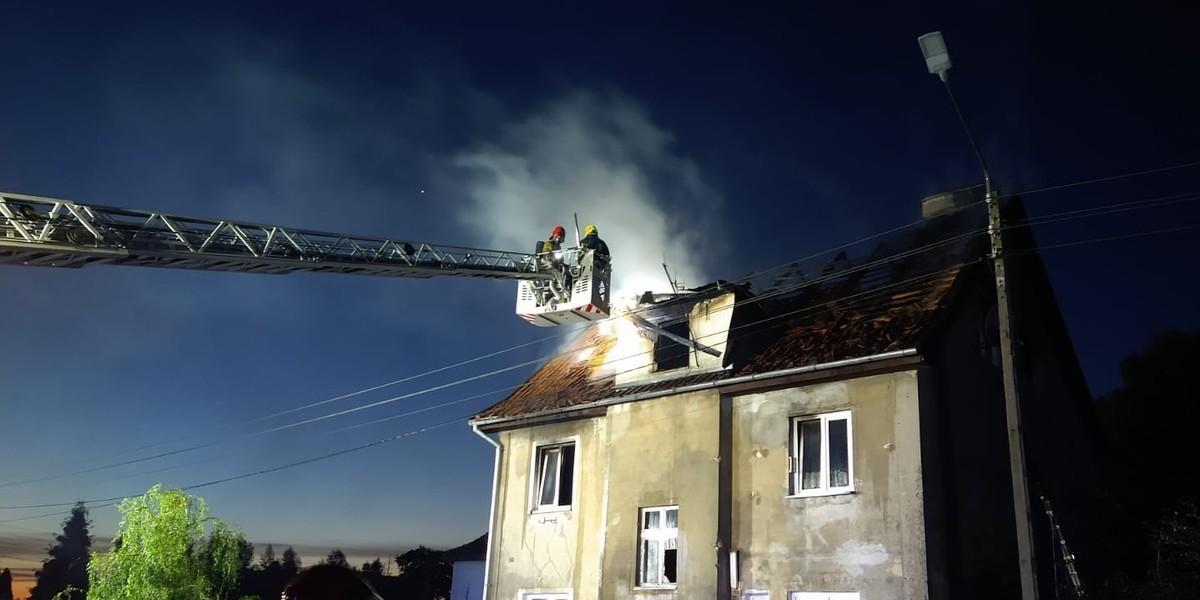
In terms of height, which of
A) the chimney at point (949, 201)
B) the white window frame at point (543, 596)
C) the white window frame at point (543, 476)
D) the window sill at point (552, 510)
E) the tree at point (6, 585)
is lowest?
the tree at point (6, 585)

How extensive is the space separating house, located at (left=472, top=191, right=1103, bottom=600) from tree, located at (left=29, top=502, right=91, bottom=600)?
3116 inches

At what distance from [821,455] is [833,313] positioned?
356cm

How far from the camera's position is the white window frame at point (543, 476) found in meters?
21.0

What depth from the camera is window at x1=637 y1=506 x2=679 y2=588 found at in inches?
715

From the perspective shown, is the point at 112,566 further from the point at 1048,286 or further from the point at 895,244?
the point at 1048,286

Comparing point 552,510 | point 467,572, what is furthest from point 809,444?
point 467,572

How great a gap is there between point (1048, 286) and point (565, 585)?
1444 centimetres

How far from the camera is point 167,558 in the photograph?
1250 inches

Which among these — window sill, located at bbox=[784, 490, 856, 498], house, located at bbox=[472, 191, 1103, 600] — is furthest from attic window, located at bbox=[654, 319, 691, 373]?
window sill, located at bbox=[784, 490, 856, 498]

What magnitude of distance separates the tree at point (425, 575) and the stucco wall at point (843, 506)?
231 feet

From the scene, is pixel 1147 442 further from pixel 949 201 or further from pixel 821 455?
pixel 821 455

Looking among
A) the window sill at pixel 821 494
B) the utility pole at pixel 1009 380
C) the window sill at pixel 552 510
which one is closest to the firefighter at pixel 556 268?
the window sill at pixel 552 510

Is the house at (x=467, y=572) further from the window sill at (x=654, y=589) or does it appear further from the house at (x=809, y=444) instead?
the window sill at (x=654, y=589)

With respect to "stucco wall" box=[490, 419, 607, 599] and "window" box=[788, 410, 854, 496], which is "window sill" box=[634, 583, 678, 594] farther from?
"window" box=[788, 410, 854, 496]
